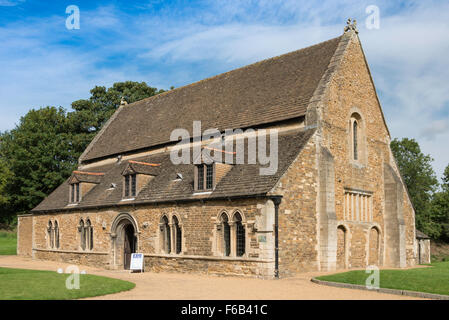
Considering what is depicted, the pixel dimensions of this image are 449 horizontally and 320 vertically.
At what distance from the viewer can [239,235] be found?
2242 centimetres

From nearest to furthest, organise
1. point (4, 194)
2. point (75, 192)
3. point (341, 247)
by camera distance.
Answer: point (341, 247), point (75, 192), point (4, 194)

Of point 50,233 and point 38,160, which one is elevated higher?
point 38,160

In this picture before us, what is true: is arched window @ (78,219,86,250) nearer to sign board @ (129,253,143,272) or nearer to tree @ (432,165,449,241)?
sign board @ (129,253,143,272)

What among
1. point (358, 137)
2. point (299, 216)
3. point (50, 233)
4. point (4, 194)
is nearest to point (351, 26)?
point (358, 137)

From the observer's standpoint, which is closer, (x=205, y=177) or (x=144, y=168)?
(x=205, y=177)

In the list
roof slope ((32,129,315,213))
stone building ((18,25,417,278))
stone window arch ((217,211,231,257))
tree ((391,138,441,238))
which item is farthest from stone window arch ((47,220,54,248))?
tree ((391,138,441,238))

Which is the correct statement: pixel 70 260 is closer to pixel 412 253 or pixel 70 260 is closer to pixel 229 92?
pixel 229 92

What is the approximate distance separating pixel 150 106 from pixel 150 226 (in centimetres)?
1389

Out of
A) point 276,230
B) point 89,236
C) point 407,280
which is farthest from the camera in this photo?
point 89,236

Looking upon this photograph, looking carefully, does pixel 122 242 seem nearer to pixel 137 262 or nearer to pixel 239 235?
pixel 137 262

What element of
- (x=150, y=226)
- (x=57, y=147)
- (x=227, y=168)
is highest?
(x=57, y=147)

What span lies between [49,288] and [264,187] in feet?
31.7

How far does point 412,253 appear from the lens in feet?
95.5
